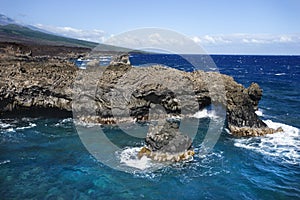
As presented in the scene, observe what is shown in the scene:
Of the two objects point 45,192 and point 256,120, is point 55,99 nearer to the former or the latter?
point 45,192

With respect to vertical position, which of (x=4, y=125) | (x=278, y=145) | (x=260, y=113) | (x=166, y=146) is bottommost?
(x=4, y=125)

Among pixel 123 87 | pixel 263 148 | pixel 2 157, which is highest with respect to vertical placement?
pixel 123 87

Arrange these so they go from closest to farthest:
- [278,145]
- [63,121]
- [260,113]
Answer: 1. [278,145]
2. [63,121]
3. [260,113]

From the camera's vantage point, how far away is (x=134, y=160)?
2777 centimetres

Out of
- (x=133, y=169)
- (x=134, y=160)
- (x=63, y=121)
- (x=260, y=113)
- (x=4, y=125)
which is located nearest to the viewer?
(x=133, y=169)

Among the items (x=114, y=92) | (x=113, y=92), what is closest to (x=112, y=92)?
(x=113, y=92)

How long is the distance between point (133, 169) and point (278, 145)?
16877mm

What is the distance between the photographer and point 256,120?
3719 centimetres

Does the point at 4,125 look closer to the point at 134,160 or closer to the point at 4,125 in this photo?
the point at 4,125

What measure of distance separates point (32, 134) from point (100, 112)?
8874mm

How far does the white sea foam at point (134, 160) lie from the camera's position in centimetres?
2669

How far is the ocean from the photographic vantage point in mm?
22344

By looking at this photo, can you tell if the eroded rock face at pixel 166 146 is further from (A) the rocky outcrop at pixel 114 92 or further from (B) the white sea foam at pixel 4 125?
(B) the white sea foam at pixel 4 125

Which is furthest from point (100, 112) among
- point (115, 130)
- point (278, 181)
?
point (278, 181)
